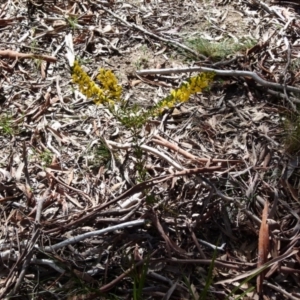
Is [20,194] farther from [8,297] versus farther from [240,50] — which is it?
[240,50]

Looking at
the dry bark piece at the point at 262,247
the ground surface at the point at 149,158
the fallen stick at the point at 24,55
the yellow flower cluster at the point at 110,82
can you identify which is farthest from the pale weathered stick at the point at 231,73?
the dry bark piece at the point at 262,247

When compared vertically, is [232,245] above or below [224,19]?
below

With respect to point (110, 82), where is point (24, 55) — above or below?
below

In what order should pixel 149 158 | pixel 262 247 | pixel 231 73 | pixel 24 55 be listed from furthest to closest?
pixel 24 55, pixel 231 73, pixel 149 158, pixel 262 247

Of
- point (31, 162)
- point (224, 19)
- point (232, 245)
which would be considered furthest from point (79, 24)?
point (232, 245)

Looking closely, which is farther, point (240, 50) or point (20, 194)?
point (240, 50)

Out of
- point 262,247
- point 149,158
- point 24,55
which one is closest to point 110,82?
point 149,158

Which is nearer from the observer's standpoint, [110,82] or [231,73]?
[110,82]

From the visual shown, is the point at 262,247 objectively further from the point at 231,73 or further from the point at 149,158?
the point at 231,73
